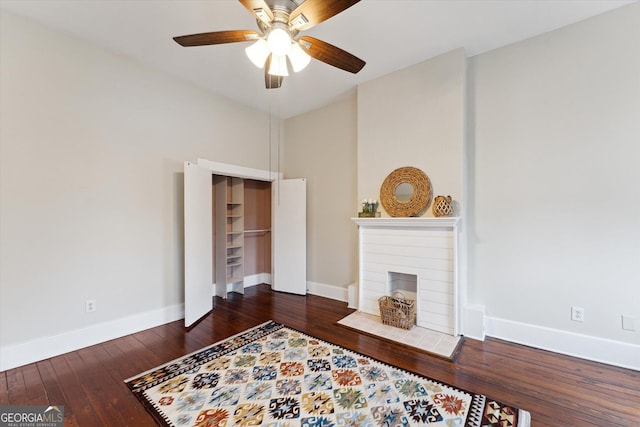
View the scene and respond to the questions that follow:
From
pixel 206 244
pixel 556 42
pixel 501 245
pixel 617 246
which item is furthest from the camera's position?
pixel 206 244

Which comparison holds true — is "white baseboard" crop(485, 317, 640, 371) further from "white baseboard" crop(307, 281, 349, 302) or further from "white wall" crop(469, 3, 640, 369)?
"white baseboard" crop(307, 281, 349, 302)

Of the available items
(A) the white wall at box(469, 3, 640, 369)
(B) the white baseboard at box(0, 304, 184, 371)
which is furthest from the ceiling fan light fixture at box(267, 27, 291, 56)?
(B) the white baseboard at box(0, 304, 184, 371)

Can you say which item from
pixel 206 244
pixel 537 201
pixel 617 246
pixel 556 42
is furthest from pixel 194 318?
pixel 556 42

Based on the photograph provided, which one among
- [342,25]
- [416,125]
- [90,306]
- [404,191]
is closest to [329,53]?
[342,25]

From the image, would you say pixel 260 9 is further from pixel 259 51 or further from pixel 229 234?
pixel 229 234

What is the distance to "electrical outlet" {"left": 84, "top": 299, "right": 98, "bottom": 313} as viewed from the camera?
270 centimetres

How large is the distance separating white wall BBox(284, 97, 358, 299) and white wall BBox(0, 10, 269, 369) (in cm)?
180

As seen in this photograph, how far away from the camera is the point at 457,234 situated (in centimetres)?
289

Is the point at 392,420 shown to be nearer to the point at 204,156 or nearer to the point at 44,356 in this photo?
the point at 44,356

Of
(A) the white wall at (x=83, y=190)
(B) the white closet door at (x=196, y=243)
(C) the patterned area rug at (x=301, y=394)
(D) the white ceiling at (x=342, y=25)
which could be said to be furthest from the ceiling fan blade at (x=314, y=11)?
(C) the patterned area rug at (x=301, y=394)

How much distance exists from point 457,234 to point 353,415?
2032 millimetres

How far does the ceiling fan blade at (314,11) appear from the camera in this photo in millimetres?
1551

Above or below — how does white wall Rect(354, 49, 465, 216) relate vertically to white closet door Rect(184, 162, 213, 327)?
above

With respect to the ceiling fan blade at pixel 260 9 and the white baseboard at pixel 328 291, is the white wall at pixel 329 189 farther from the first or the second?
the ceiling fan blade at pixel 260 9
